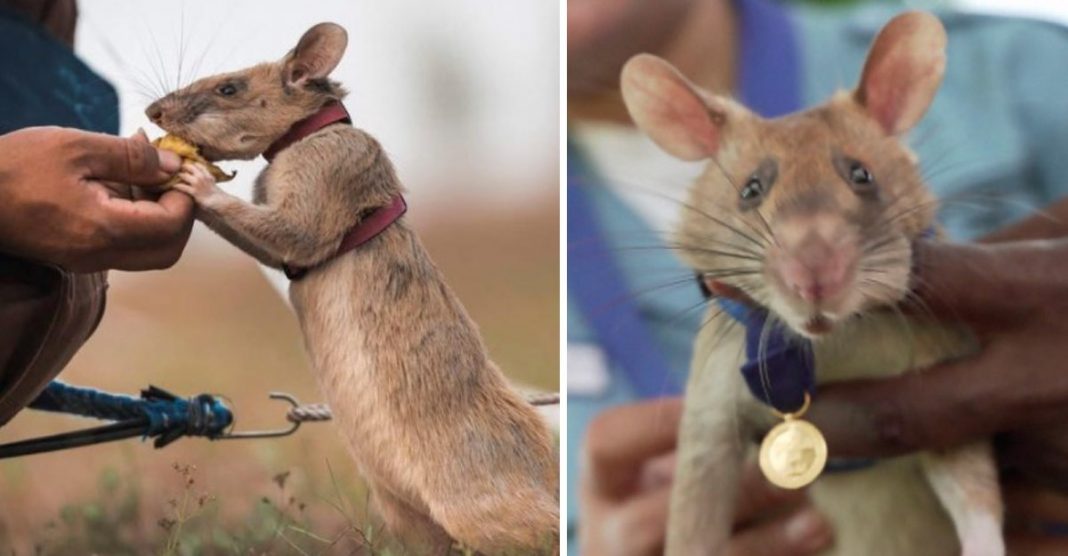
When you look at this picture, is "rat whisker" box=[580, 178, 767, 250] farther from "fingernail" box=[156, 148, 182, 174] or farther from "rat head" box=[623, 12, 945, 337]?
"fingernail" box=[156, 148, 182, 174]

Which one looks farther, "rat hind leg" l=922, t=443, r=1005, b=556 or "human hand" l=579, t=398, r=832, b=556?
"human hand" l=579, t=398, r=832, b=556

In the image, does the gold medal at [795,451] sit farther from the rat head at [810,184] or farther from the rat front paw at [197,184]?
the rat front paw at [197,184]

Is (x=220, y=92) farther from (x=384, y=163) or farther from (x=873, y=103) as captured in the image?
(x=873, y=103)

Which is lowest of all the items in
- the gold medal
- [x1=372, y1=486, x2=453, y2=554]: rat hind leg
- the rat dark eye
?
[x1=372, y1=486, x2=453, y2=554]: rat hind leg

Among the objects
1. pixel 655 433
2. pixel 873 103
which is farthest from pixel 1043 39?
pixel 655 433

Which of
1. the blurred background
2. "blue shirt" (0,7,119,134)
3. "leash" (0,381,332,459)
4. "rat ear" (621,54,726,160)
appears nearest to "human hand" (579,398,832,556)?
the blurred background

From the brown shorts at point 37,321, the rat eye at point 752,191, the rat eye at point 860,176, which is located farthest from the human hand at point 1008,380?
the brown shorts at point 37,321

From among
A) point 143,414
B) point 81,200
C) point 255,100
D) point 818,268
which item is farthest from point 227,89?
point 818,268
